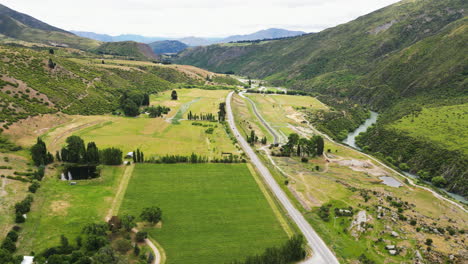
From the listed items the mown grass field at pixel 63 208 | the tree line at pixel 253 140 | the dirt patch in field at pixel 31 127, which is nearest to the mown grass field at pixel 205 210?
the mown grass field at pixel 63 208

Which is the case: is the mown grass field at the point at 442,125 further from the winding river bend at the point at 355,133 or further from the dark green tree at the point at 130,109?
the dark green tree at the point at 130,109

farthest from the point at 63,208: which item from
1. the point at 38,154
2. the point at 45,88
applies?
the point at 45,88

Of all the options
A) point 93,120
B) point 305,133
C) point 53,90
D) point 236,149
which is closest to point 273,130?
point 305,133

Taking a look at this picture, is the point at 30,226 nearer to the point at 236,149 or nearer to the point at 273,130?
the point at 236,149

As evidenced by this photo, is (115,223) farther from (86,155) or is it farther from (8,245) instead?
(86,155)

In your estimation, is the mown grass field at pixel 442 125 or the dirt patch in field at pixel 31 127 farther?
the mown grass field at pixel 442 125
